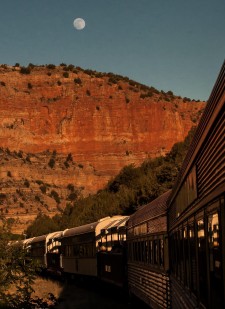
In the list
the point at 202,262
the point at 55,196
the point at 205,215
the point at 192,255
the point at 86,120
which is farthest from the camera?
the point at 86,120

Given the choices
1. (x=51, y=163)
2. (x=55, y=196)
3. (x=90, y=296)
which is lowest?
(x=90, y=296)

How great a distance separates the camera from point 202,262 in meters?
5.71

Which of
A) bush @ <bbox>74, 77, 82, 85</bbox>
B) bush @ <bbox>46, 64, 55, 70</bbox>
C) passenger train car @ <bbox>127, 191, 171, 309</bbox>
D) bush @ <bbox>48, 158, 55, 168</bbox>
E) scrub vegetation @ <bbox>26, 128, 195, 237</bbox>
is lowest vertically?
passenger train car @ <bbox>127, 191, 171, 309</bbox>

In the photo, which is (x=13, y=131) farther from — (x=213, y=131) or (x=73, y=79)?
(x=213, y=131)

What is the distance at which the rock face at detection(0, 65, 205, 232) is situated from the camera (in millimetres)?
121688

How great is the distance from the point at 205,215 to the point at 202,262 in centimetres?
61

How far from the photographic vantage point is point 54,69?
448ft

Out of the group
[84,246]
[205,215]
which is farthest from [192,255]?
[84,246]

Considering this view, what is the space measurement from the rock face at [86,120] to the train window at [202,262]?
11176 cm

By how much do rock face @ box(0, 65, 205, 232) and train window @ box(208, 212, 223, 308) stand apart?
113m

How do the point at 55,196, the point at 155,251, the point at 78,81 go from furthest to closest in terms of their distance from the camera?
the point at 78,81
the point at 55,196
the point at 155,251

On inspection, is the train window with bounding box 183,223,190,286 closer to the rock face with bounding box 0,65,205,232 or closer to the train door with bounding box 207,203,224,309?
the train door with bounding box 207,203,224,309

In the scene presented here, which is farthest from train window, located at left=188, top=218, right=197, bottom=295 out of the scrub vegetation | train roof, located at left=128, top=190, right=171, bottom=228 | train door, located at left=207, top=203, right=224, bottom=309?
the scrub vegetation

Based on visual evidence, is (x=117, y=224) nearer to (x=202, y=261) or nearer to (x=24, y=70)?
(x=202, y=261)
